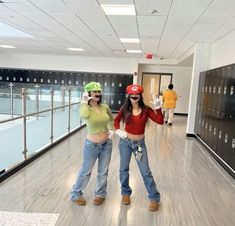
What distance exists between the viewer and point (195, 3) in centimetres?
372

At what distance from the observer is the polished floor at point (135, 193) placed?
2.75 m

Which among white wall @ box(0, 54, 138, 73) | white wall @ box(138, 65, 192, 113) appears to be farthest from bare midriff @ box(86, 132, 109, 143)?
white wall @ box(138, 65, 192, 113)

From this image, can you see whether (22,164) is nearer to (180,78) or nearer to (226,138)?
(226,138)

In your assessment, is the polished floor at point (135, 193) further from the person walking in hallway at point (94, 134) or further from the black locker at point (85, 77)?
the black locker at point (85, 77)

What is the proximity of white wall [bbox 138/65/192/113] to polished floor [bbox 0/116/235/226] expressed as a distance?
24.8 feet

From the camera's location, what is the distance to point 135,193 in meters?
3.36

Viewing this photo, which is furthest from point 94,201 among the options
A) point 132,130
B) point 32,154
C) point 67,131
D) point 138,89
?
point 67,131

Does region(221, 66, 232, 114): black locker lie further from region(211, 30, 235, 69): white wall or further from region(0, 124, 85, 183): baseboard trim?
region(0, 124, 85, 183): baseboard trim

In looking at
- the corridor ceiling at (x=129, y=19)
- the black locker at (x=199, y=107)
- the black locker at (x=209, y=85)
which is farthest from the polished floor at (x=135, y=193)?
the corridor ceiling at (x=129, y=19)

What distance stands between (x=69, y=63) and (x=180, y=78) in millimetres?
5543

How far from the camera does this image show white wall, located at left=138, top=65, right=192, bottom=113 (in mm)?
12361

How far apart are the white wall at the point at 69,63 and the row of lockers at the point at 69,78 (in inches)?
10.0

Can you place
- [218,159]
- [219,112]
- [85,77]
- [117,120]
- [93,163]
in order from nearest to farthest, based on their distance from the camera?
[93,163] → [117,120] → [218,159] → [219,112] → [85,77]

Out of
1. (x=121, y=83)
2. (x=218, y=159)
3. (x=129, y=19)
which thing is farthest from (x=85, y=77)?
(x=218, y=159)
